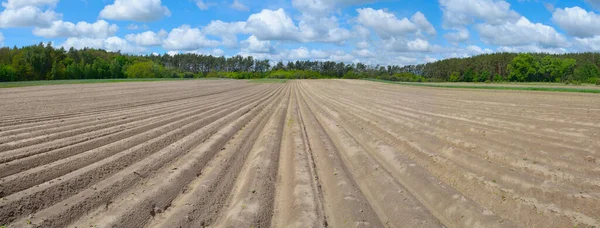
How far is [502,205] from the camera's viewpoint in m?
5.35

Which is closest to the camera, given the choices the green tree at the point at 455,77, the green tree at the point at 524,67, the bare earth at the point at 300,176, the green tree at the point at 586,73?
the bare earth at the point at 300,176

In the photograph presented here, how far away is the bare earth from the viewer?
4984mm

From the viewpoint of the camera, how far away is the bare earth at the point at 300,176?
16.4ft

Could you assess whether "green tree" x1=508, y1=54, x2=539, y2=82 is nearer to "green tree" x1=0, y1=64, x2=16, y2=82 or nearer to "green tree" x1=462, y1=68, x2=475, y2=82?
"green tree" x1=462, y1=68, x2=475, y2=82

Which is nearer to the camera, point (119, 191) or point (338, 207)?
point (338, 207)

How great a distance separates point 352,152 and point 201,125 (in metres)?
5.73

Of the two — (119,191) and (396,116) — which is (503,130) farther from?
(119,191)

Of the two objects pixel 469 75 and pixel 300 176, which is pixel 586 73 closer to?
pixel 469 75

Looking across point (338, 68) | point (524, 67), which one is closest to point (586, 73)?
point (524, 67)

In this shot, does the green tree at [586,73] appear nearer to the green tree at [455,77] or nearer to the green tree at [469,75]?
the green tree at [469,75]

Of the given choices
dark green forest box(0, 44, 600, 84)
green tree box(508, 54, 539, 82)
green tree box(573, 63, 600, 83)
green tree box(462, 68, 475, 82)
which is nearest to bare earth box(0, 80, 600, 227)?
dark green forest box(0, 44, 600, 84)

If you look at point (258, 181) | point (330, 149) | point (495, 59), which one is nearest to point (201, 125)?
point (330, 149)

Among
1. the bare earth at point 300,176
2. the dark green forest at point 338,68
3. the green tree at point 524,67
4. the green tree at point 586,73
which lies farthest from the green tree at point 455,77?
the bare earth at point 300,176

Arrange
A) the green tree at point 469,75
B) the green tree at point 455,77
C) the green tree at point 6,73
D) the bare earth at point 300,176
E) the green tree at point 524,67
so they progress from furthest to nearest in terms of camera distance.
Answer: the green tree at point 455,77, the green tree at point 469,75, the green tree at point 524,67, the green tree at point 6,73, the bare earth at point 300,176
